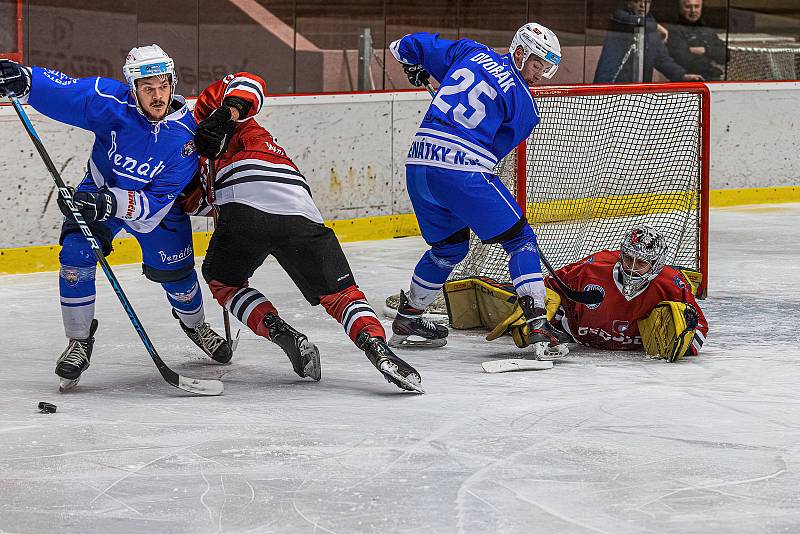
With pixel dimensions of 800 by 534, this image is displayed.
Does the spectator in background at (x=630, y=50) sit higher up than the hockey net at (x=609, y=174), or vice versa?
Result: the spectator in background at (x=630, y=50)

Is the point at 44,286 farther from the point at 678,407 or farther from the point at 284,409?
the point at 678,407

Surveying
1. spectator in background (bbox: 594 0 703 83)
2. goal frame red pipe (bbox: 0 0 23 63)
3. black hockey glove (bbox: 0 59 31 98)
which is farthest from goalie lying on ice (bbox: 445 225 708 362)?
spectator in background (bbox: 594 0 703 83)

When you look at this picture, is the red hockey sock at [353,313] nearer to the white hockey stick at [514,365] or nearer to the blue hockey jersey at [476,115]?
the white hockey stick at [514,365]

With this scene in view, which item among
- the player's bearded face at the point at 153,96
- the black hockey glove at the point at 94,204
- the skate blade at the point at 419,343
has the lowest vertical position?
the skate blade at the point at 419,343

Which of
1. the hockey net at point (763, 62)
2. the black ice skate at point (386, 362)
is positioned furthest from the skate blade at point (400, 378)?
the hockey net at point (763, 62)

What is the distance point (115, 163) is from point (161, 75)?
29cm

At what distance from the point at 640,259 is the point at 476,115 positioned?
2.33 feet

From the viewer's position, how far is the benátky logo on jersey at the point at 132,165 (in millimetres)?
3875

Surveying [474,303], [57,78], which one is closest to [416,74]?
[474,303]

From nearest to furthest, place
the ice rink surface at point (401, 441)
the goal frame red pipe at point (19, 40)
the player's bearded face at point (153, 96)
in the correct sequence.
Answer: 1. the ice rink surface at point (401, 441)
2. the player's bearded face at point (153, 96)
3. the goal frame red pipe at point (19, 40)

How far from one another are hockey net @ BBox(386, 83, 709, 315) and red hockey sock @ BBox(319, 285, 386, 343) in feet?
4.73

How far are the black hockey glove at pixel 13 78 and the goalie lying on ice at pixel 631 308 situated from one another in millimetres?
1726

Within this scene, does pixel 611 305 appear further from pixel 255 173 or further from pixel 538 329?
pixel 255 173

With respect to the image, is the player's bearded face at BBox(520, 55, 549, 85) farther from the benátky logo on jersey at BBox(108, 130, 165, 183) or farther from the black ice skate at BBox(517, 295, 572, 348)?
the benátky logo on jersey at BBox(108, 130, 165, 183)
